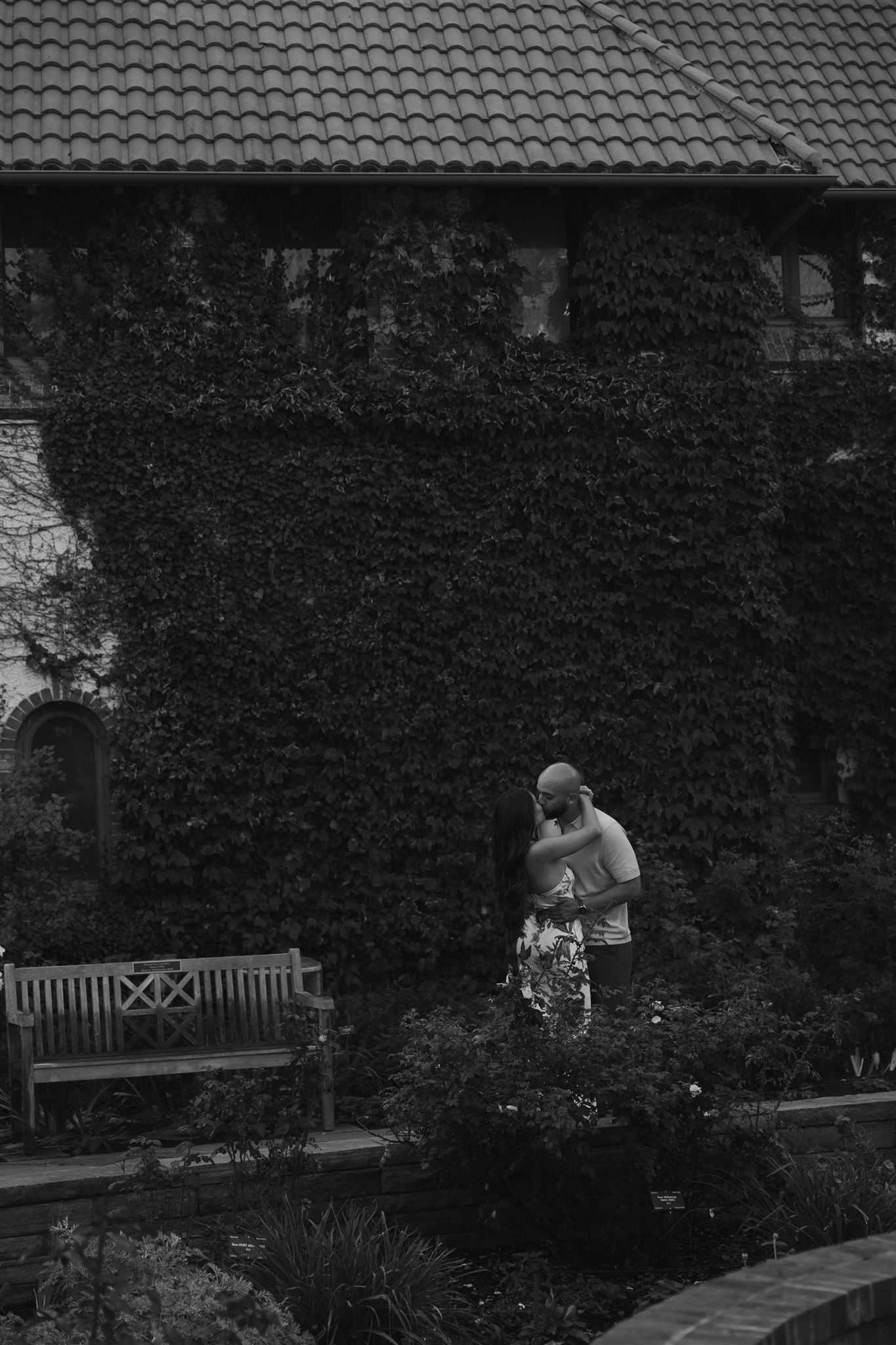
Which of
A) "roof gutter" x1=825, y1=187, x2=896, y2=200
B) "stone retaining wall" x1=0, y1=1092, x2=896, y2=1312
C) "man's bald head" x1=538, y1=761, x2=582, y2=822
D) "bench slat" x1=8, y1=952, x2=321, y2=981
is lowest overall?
"stone retaining wall" x1=0, y1=1092, x2=896, y2=1312

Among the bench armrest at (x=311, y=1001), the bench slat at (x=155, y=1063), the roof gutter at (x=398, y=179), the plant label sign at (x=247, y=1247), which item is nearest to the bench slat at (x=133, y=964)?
the bench armrest at (x=311, y=1001)

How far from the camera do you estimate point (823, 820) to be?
11039 mm

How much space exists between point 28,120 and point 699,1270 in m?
8.32

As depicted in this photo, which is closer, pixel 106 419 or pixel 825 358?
pixel 106 419

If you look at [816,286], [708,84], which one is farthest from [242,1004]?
[708,84]

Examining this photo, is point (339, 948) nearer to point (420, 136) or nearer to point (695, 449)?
point (695, 449)

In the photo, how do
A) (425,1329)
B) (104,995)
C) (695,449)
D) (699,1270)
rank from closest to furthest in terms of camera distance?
(425,1329)
(699,1270)
(104,995)
(695,449)

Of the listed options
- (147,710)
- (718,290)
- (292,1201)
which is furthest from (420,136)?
(292,1201)

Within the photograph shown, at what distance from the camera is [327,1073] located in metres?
6.58

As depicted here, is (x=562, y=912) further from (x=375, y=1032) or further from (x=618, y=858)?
(x=375, y=1032)

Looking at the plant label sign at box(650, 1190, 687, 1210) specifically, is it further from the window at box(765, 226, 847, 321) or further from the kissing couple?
the window at box(765, 226, 847, 321)

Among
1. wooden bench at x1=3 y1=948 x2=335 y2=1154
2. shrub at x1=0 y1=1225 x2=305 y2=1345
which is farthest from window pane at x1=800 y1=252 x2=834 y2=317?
shrub at x1=0 y1=1225 x2=305 y2=1345

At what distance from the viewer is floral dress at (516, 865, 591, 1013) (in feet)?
18.8

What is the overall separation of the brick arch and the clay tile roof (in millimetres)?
3385
